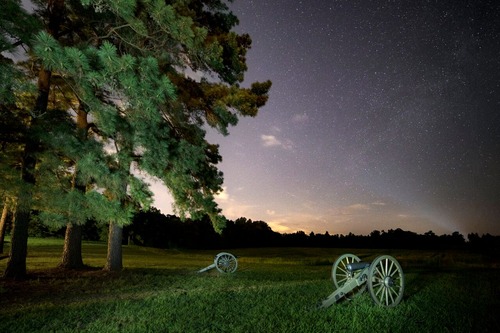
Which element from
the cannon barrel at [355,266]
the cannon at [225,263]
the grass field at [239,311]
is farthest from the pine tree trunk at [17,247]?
the cannon barrel at [355,266]

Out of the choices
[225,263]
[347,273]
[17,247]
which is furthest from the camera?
[225,263]

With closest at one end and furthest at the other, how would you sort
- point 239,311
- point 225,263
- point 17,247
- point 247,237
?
point 239,311 < point 17,247 < point 225,263 < point 247,237

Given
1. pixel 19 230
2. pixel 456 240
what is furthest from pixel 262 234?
pixel 19 230

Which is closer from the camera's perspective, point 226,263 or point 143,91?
point 143,91

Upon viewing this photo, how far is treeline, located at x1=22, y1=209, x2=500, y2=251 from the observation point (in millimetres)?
68688

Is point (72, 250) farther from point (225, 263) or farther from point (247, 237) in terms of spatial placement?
A: point (247, 237)

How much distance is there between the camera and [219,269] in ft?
52.2

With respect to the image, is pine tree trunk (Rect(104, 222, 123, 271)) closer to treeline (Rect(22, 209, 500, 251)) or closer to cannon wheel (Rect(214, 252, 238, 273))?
cannon wheel (Rect(214, 252, 238, 273))

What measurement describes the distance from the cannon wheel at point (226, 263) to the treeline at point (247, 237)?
49036 mm

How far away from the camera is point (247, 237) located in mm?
76688

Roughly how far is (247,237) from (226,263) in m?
61.4

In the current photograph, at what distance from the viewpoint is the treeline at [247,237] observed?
6869cm

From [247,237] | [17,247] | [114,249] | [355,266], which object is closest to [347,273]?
[355,266]

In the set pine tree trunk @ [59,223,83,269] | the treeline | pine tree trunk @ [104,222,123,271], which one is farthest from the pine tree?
the treeline
